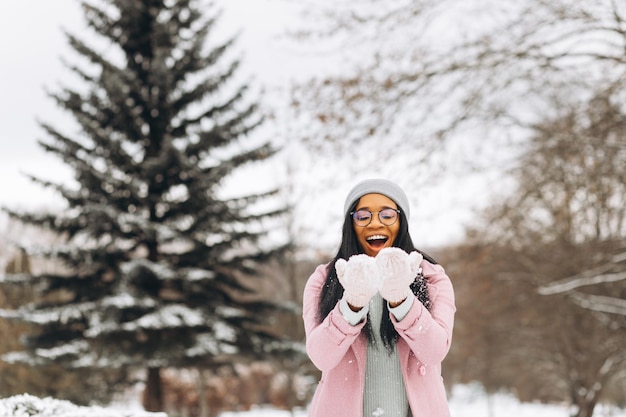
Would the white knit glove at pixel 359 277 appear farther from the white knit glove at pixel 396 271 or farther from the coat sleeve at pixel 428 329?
the coat sleeve at pixel 428 329

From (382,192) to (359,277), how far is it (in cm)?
51

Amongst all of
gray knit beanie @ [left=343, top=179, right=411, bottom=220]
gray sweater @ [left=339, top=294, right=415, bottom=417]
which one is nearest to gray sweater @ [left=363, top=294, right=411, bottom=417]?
gray sweater @ [left=339, top=294, right=415, bottom=417]

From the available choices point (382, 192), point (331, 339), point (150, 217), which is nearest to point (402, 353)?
point (331, 339)

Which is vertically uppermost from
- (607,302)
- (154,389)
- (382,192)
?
(382,192)

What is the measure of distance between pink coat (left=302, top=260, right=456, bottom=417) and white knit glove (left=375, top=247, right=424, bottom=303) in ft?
0.25

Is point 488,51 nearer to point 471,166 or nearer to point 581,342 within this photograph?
point 471,166

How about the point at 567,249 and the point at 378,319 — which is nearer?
the point at 378,319

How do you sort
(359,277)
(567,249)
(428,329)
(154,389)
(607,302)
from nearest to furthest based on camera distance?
(359,277)
(428,329)
(607,302)
(154,389)
(567,249)

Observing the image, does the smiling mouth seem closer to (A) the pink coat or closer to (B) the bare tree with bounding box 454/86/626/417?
(A) the pink coat

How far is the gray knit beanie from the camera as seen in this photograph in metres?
2.13

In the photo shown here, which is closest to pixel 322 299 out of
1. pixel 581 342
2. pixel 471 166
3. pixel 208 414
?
pixel 471 166

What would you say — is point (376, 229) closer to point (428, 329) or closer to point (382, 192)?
point (382, 192)

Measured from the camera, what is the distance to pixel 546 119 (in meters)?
8.05

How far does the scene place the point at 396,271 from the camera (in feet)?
5.60
